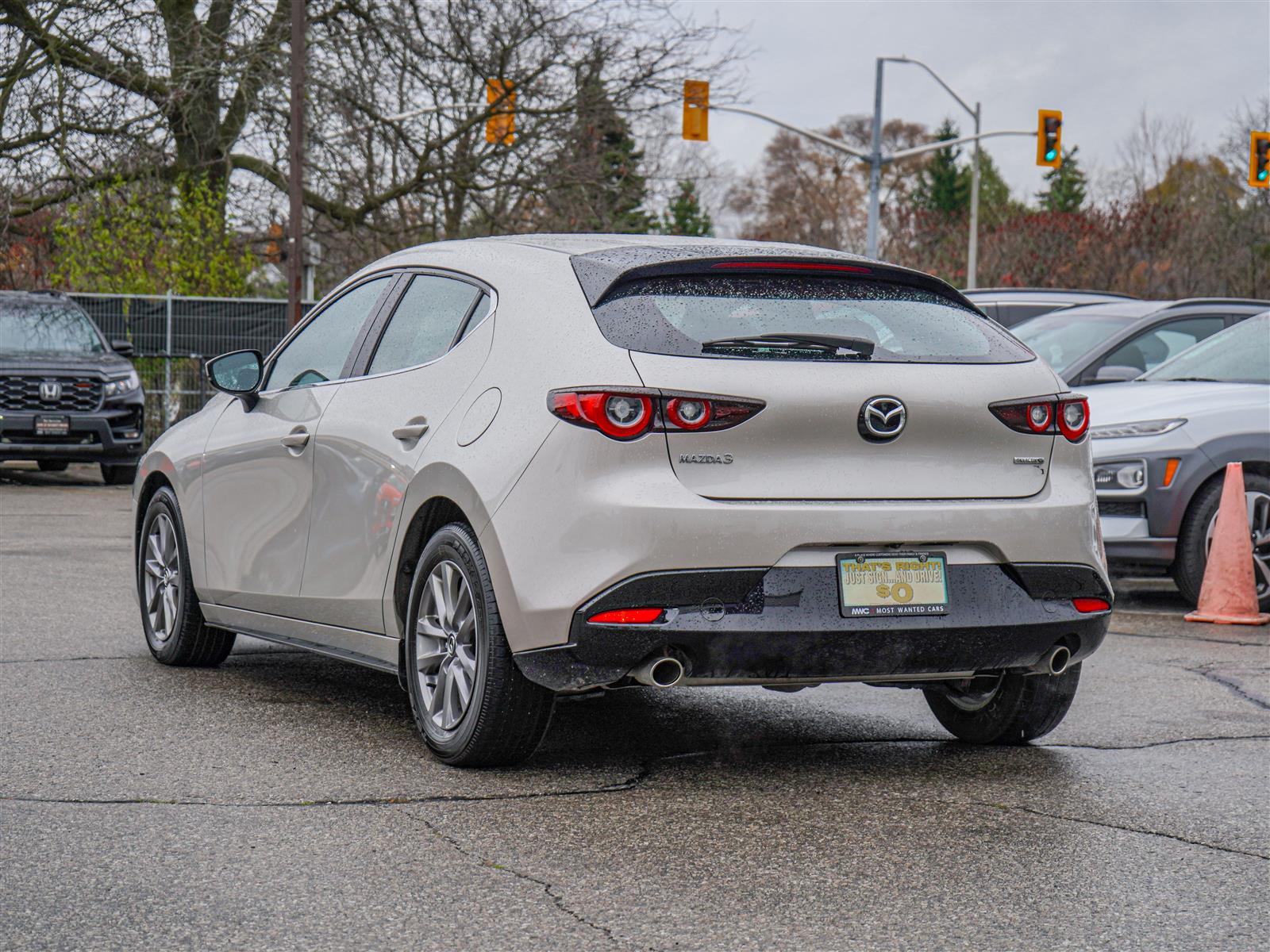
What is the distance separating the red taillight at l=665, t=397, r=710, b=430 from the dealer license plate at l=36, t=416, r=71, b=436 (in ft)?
47.6

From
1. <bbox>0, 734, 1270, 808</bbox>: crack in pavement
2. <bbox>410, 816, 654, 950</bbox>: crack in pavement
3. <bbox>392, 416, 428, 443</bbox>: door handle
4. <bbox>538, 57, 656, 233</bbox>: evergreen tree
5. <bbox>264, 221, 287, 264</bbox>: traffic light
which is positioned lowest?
<bbox>0, 734, 1270, 808</bbox>: crack in pavement

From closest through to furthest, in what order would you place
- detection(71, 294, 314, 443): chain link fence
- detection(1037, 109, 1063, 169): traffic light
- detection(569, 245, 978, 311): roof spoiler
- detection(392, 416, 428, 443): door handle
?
detection(569, 245, 978, 311): roof spoiler, detection(392, 416, 428, 443): door handle, detection(71, 294, 314, 443): chain link fence, detection(1037, 109, 1063, 169): traffic light

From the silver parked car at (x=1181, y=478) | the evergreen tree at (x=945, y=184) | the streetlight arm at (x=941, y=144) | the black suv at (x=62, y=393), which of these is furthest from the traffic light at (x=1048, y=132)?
the evergreen tree at (x=945, y=184)

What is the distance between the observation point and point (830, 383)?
15.8ft

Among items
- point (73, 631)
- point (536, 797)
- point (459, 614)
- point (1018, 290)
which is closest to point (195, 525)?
point (73, 631)

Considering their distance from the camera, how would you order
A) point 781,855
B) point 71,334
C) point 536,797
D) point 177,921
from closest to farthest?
1. point 177,921
2. point 781,855
3. point 536,797
4. point 71,334

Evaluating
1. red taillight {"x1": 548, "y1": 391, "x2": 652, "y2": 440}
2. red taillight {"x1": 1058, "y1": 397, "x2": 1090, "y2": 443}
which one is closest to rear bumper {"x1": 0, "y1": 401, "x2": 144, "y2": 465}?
red taillight {"x1": 548, "y1": 391, "x2": 652, "y2": 440}


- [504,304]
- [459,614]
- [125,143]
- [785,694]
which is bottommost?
[785,694]

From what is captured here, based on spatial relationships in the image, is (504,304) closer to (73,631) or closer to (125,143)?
(73,631)

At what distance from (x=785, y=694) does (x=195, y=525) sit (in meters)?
2.42

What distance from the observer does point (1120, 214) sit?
178 ft

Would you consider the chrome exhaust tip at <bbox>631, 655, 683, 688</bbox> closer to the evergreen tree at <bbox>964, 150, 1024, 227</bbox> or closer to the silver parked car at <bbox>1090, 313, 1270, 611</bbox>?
the silver parked car at <bbox>1090, 313, 1270, 611</bbox>

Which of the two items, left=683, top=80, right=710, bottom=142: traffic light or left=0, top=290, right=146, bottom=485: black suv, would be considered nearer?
left=0, top=290, right=146, bottom=485: black suv

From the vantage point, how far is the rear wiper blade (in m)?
4.83
